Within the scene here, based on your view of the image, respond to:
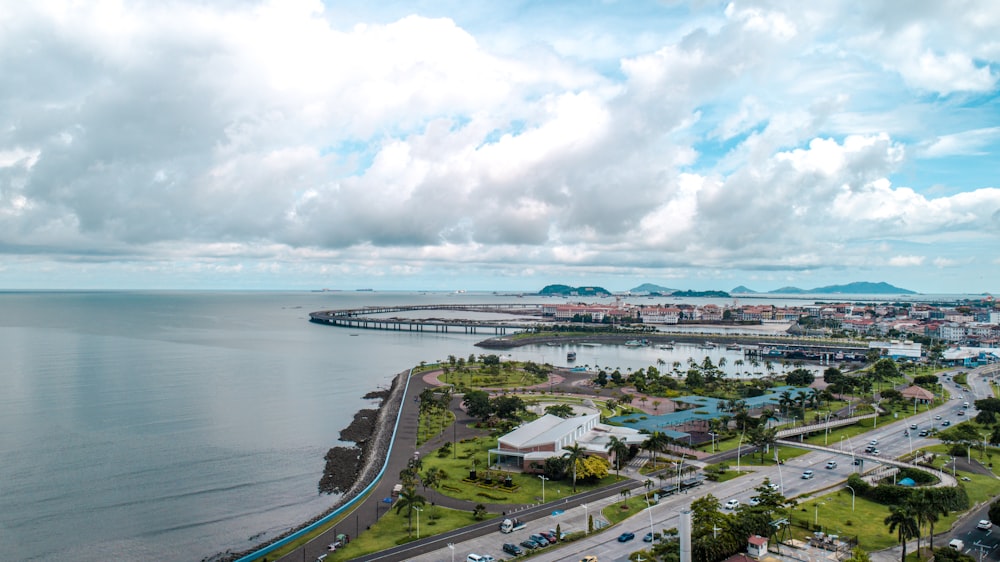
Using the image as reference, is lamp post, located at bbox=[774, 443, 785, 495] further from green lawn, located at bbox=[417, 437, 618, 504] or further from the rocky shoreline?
the rocky shoreline

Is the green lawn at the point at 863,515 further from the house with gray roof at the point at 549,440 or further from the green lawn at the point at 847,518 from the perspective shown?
the house with gray roof at the point at 549,440

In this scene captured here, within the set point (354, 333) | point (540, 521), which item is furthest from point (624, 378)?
point (354, 333)

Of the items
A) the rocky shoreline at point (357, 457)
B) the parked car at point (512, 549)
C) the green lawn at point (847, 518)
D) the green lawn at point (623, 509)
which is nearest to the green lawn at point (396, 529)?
the parked car at point (512, 549)

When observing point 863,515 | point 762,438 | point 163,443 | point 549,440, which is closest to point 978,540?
point 863,515

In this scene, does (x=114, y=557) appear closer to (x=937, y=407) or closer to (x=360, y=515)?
(x=360, y=515)

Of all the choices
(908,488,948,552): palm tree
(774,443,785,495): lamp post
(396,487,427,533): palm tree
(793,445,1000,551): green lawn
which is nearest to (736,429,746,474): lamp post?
(774,443,785,495): lamp post

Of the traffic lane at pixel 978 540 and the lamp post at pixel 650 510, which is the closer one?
the traffic lane at pixel 978 540
